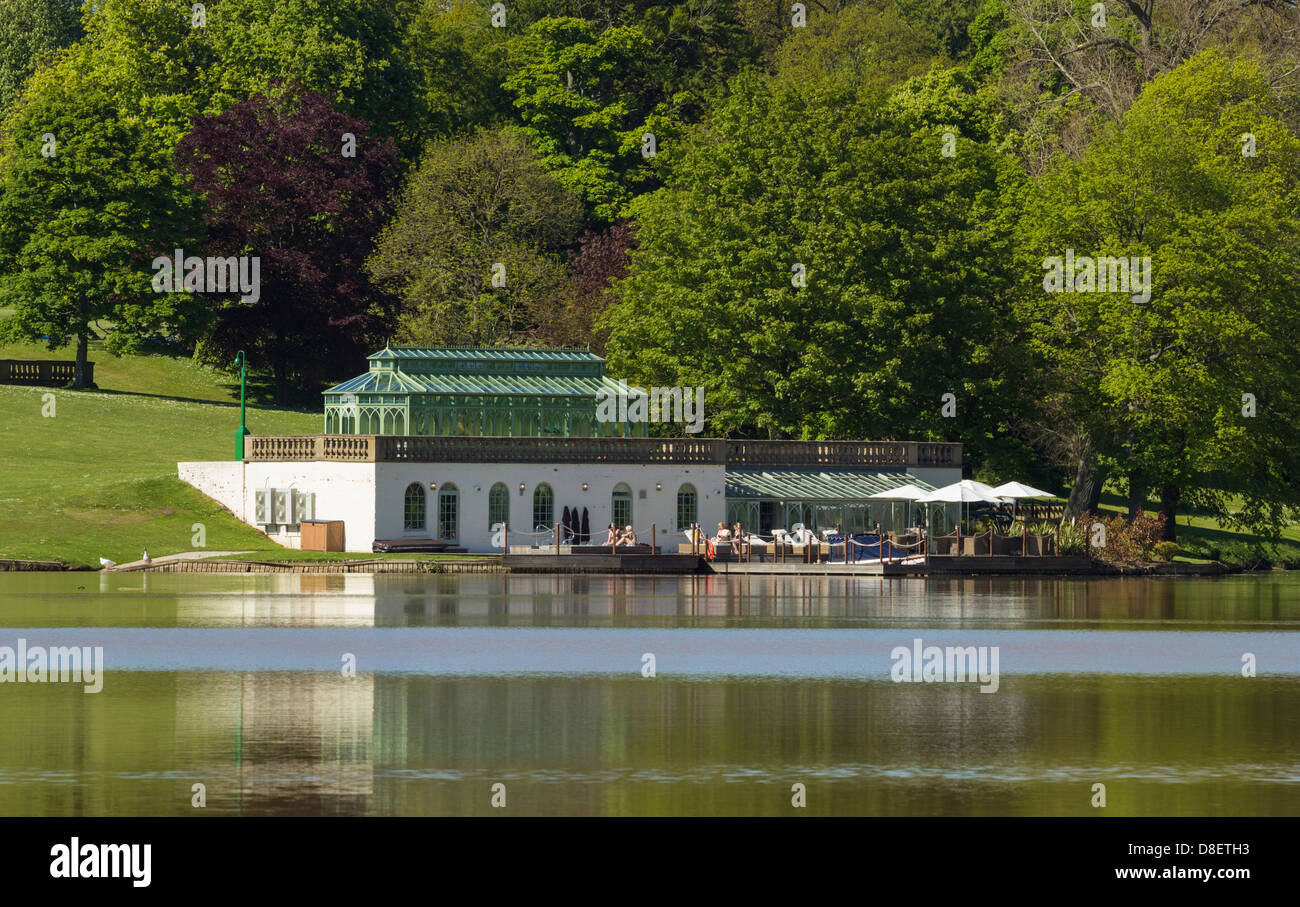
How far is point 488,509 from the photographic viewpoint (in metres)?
82.8

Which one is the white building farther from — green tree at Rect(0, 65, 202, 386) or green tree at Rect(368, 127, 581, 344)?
green tree at Rect(0, 65, 202, 386)

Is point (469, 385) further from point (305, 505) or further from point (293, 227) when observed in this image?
point (293, 227)

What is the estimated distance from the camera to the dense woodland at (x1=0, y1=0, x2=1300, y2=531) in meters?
87.9

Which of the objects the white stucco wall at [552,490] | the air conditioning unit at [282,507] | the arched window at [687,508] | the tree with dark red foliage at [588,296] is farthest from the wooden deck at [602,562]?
the tree with dark red foliage at [588,296]

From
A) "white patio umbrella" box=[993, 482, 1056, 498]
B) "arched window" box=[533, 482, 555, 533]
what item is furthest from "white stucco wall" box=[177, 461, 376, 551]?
"white patio umbrella" box=[993, 482, 1056, 498]

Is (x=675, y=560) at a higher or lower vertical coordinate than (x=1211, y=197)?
lower

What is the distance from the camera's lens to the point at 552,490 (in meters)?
83.8

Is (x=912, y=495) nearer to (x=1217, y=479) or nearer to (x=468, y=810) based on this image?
(x=1217, y=479)

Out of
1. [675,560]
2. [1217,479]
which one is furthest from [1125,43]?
[675,560]

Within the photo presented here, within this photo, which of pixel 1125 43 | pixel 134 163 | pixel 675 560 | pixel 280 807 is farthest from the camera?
pixel 134 163

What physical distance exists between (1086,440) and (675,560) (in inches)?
930

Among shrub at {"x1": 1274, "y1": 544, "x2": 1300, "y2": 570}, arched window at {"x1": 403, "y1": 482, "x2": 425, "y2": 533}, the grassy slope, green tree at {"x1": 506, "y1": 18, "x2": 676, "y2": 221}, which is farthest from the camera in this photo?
green tree at {"x1": 506, "y1": 18, "x2": 676, "y2": 221}

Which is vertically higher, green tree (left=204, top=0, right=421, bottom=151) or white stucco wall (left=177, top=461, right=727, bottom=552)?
green tree (left=204, top=0, right=421, bottom=151)

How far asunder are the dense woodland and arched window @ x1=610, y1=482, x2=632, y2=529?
27.5 feet
